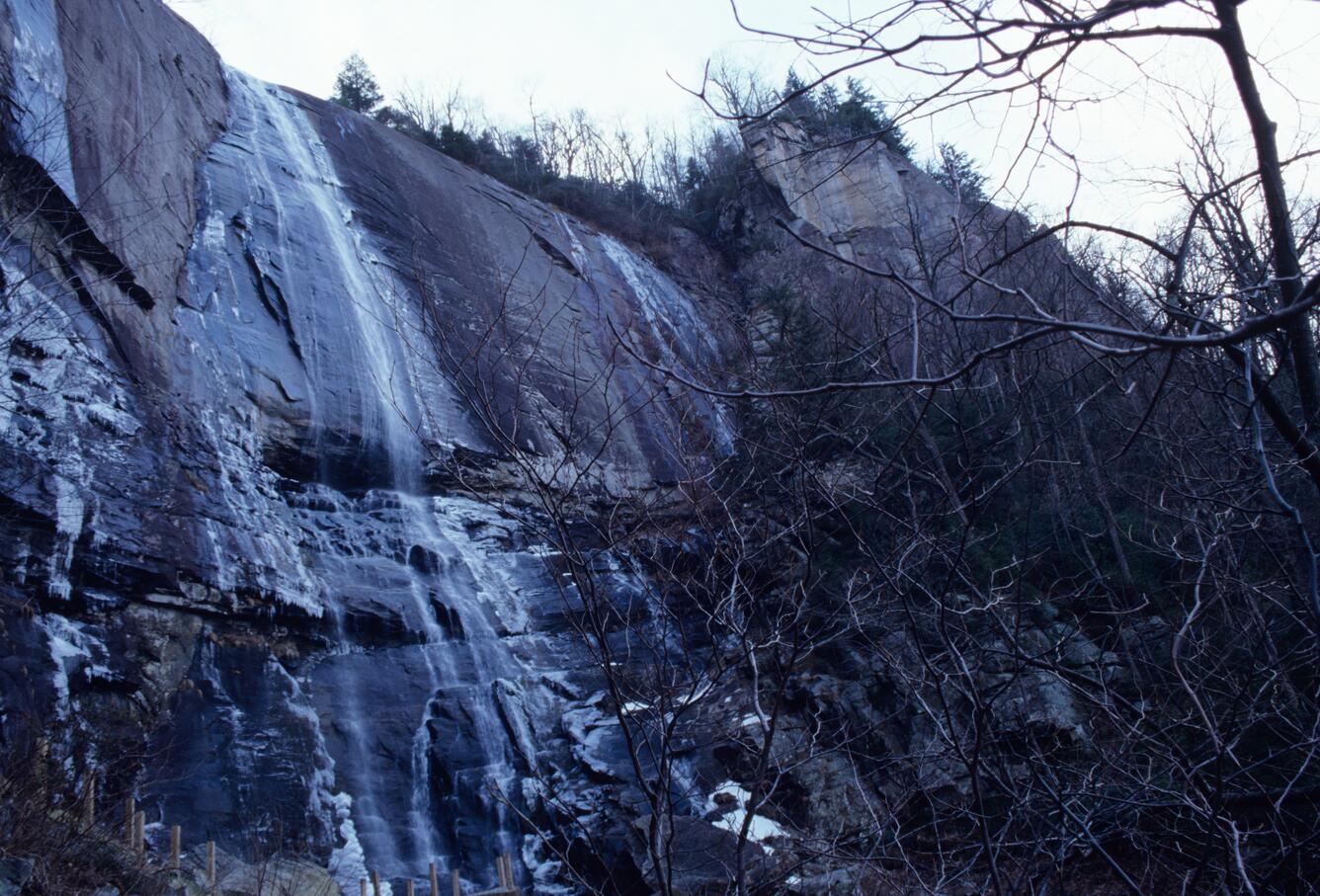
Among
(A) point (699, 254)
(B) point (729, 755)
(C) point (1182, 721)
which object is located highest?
(A) point (699, 254)

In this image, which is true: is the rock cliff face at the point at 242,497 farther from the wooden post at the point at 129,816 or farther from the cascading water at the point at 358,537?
the wooden post at the point at 129,816

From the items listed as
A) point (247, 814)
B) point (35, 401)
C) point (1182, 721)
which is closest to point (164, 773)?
point (247, 814)

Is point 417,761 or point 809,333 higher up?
point 809,333

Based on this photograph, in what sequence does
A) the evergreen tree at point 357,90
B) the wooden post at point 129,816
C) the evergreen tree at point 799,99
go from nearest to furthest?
the evergreen tree at point 799,99 < the wooden post at point 129,816 < the evergreen tree at point 357,90

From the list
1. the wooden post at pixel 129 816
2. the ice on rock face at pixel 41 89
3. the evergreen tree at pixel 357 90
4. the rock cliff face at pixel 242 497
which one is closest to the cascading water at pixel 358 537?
the rock cliff face at pixel 242 497

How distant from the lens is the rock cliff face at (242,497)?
30.4ft

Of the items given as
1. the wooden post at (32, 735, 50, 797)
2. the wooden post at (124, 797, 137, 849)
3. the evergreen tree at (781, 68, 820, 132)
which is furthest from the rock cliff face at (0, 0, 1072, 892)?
the evergreen tree at (781, 68, 820, 132)

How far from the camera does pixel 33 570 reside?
9203 millimetres

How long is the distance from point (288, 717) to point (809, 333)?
8837 mm

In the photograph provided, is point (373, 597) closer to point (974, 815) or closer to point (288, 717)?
point (288, 717)

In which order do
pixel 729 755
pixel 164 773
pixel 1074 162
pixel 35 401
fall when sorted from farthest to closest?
pixel 729 755, pixel 35 401, pixel 164 773, pixel 1074 162

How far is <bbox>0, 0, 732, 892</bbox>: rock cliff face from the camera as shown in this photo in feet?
30.4

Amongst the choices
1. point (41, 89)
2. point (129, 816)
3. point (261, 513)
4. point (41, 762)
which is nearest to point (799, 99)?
point (41, 762)

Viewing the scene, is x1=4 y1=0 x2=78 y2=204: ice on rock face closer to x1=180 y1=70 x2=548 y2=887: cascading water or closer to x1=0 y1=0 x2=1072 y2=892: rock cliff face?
x1=0 y1=0 x2=1072 y2=892: rock cliff face
